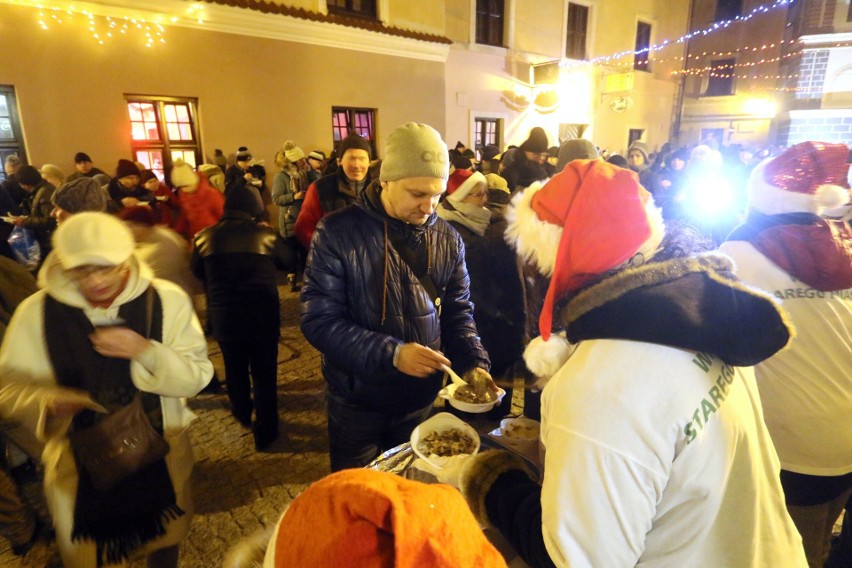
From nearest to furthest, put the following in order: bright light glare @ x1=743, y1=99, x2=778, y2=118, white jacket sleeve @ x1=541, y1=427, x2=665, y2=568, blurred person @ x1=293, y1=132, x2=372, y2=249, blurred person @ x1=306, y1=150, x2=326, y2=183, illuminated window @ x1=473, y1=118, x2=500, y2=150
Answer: white jacket sleeve @ x1=541, y1=427, x2=665, y2=568 < blurred person @ x1=293, y1=132, x2=372, y2=249 < blurred person @ x1=306, y1=150, x2=326, y2=183 < illuminated window @ x1=473, y1=118, x2=500, y2=150 < bright light glare @ x1=743, y1=99, x2=778, y2=118

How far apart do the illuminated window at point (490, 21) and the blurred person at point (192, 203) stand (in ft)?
39.7

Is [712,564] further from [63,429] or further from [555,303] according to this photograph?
[63,429]

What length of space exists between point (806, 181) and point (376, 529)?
93.9 inches

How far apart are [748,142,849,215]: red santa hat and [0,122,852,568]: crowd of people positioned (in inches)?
0.5

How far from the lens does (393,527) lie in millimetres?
662

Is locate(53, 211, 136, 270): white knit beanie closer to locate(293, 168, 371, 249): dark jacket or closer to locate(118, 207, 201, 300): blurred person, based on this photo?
locate(118, 207, 201, 300): blurred person

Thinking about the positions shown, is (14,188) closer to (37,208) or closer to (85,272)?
(37,208)

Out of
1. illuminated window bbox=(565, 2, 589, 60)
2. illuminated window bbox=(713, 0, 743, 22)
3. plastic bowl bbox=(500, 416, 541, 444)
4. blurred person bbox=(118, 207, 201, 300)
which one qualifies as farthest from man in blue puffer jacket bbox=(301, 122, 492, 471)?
illuminated window bbox=(713, 0, 743, 22)

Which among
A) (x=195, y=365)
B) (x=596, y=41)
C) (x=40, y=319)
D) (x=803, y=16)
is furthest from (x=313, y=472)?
(x=596, y=41)

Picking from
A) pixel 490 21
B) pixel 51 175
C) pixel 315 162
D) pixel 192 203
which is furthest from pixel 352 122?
pixel 192 203

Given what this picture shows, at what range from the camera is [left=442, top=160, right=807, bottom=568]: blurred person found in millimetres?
989

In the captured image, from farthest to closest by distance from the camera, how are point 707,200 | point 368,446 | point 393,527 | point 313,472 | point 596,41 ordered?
point 596,41
point 707,200
point 313,472
point 368,446
point 393,527

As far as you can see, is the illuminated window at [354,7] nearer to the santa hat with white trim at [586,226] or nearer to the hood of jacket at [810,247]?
the hood of jacket at [810,247]

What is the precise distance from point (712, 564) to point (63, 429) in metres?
2.15
